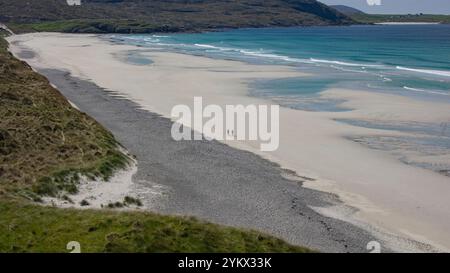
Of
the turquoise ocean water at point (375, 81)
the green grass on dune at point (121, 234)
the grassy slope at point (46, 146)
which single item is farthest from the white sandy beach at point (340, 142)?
the grassy slope at point (46, 146)

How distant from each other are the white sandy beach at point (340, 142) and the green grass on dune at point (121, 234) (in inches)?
234

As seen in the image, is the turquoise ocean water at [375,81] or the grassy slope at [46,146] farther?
the turquoise ocean water at [375,81]

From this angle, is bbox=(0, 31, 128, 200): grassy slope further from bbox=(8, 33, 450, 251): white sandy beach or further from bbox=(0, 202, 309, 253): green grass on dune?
bbox=(8, 33, 450, 251): white sandy beach

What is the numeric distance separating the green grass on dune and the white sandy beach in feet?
19.5

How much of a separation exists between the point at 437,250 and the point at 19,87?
28.3 meters

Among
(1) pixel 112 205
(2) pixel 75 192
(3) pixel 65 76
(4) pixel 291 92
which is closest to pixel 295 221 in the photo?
(1) pixel 112 205

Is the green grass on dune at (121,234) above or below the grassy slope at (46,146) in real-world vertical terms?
below

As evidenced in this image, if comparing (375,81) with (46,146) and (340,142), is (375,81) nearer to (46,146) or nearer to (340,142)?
(340,142)

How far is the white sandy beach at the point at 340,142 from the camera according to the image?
22.0m

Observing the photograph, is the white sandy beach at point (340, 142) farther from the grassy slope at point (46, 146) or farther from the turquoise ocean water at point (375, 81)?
the grassy slope at point (46, 146)

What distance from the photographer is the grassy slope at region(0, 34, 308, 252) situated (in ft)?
50.6

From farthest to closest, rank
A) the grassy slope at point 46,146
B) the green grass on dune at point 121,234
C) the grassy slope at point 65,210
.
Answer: the grassy slope at point 46,146 → the grassy slope at point 65,210 → the green grass on dune at point 121,234

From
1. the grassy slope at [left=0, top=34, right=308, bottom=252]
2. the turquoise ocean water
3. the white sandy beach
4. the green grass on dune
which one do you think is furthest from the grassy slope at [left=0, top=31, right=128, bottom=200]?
the turquoise ocean water

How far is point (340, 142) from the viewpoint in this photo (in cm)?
3319
